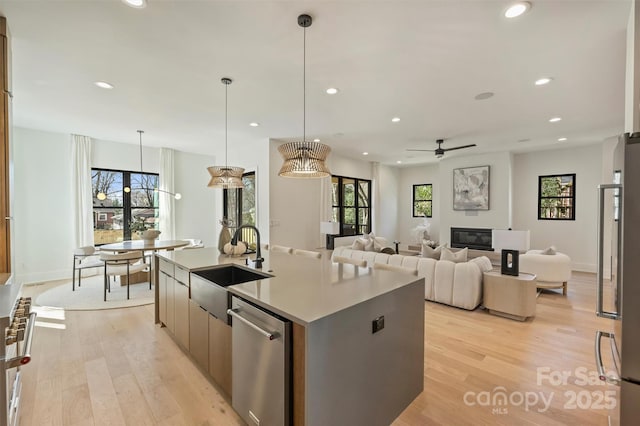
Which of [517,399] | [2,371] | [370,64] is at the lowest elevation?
[517,399]

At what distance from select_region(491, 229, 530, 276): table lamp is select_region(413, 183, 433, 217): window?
228 inches

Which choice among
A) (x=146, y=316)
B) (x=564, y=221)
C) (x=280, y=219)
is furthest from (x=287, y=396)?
(x=564, y=221)

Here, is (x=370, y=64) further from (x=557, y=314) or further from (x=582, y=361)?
(x=557, y=314)

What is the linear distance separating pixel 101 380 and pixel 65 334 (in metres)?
1.38

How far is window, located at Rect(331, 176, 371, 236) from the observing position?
7910 millimetres

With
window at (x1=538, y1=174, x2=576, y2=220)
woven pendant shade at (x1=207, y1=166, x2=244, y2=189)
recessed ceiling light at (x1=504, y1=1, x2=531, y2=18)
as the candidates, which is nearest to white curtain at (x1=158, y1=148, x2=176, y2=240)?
woven pendant shade at (x1=207, y1=166, x2=244, y2=189)

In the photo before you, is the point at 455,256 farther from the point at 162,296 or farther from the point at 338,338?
the point at 162,296

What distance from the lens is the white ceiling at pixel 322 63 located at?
2.12 meters

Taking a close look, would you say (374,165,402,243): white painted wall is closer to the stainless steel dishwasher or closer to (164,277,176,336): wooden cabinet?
(164,277,176,336): wooden cabinet

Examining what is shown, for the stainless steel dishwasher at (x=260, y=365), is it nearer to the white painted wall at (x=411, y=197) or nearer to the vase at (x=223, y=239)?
the vase at (x=223, y=239)

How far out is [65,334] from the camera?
320cm

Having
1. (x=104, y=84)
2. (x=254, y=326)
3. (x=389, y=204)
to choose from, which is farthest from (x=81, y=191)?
(x=389, y=204)

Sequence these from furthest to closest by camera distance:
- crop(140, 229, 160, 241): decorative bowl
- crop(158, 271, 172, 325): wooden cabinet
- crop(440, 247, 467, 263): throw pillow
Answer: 1. crop(140, 229, 160, 241): decorative bowl
2. crop(440, 247, 467, 263): throw pillow
3. crop(158, 271, 172, 325): wooden cabinet

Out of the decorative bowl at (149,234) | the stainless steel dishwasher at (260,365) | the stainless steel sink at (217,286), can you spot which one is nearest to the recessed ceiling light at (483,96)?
the stainless steel sink at (217,286)
